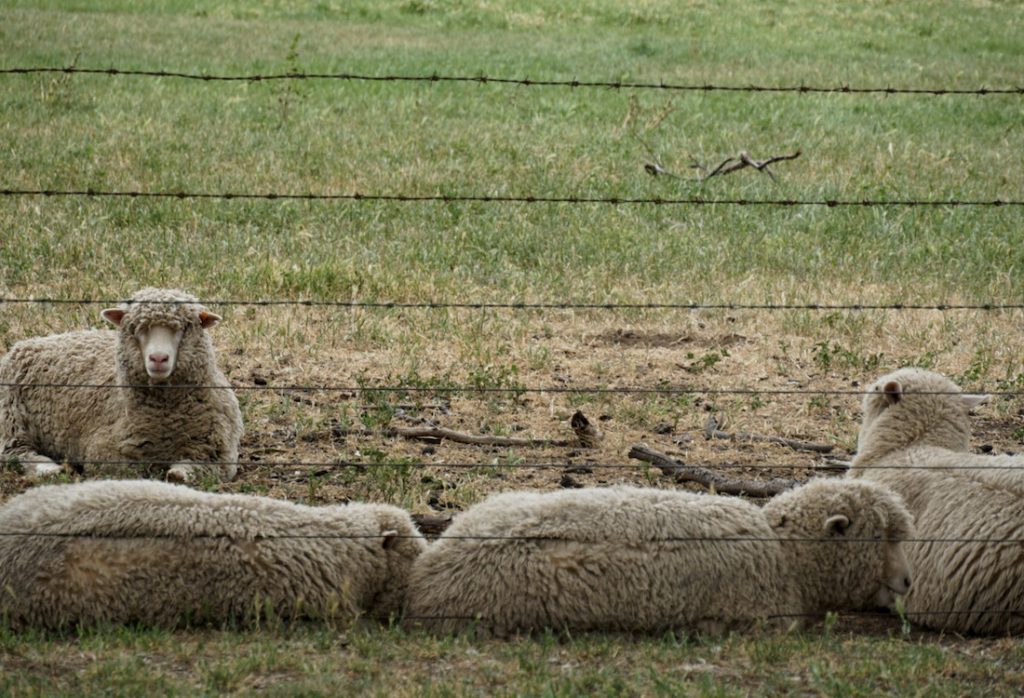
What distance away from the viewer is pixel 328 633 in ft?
16.6

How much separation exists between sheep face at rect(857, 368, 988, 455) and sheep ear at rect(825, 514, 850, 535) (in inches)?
38.9

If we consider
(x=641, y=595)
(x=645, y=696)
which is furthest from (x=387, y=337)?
(x=645, y=696)

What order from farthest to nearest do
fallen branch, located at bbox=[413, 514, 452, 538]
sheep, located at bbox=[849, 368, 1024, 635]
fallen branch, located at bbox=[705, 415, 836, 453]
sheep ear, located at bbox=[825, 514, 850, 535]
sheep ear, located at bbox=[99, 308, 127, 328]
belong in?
fallen branch, located at bbox=[705, 415, 836, 453], sheep ear, located at bbox=[99, 308, 127, 328], fallen branch, located at bbox=[413, 514, 452, 538], sheep ear, located at bbox=[825, 514, 850, 535], sheep, located at bbox=[849, 368, 1024, 635]

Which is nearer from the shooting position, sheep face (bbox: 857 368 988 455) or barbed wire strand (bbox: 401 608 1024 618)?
barbed wire strand (bbox: 401 608 1024 618)

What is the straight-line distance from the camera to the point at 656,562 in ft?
17.6

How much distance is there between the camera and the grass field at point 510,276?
489 centimetres

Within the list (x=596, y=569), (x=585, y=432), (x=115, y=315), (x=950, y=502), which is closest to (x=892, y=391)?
(x=950, y=502)

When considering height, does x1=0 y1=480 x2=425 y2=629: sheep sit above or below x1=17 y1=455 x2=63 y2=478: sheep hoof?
above

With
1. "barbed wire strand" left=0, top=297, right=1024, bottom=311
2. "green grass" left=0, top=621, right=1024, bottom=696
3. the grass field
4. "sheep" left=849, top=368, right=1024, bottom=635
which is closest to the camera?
"green grass" left=0, top=621, right=1024, bottom=696

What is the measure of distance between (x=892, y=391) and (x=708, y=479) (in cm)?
100

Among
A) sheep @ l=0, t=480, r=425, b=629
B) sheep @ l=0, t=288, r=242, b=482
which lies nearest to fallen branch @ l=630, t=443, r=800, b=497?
sheep @ l=0, t=480, r=425, b=629

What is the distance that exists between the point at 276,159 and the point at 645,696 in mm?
10492

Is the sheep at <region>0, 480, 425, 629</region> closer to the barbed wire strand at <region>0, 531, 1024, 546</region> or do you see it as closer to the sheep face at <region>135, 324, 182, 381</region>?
the barbed wire strand at <region>0, 531, 1024, 546</region>

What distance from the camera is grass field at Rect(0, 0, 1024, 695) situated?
4.89m
